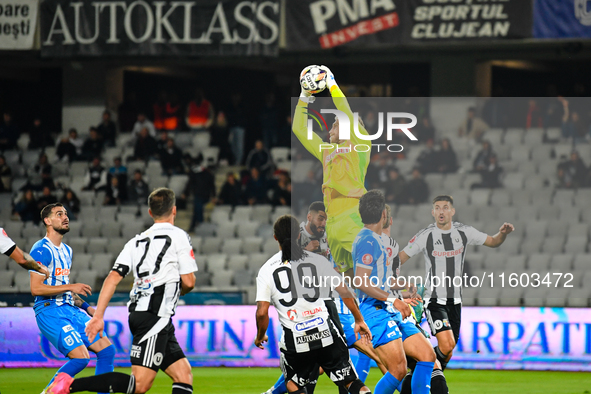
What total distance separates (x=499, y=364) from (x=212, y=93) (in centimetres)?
1182

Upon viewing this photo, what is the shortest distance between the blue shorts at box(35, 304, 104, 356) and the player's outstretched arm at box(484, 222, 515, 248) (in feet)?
11.7

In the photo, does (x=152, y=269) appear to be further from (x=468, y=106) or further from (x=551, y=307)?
(x=468, y=106)

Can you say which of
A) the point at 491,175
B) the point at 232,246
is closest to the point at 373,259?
the point at 491,175

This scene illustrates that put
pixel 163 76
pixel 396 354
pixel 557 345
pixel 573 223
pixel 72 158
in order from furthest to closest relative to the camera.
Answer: pixel 163 76
pixel 72 158
pixel 573 223
pixel 557 345
pixel 396 354

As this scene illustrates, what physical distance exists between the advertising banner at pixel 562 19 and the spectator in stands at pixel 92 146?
8.68 metres

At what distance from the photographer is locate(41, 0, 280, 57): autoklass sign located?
16062 millimetres

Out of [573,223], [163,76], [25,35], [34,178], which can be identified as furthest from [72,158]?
[573,223]

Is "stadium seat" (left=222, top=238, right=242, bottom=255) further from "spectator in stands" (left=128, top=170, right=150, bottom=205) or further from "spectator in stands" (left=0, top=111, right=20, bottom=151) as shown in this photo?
"spectator in stands" (left=0, top=111, right=20, bottom=151)

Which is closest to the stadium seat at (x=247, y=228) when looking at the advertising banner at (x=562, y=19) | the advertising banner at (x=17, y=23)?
the advertising banner at (x=17, y=23)

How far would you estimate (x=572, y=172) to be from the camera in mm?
13602

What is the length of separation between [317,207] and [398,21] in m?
8.32

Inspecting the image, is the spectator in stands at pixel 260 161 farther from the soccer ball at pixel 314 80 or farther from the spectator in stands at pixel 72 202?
the soccer ball at pixel 314 80

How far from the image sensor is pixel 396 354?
22.0ft

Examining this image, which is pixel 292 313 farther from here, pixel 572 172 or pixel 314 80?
pixel 572 172
